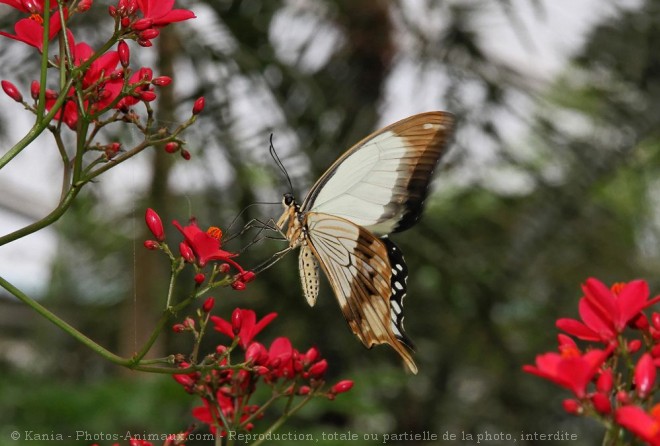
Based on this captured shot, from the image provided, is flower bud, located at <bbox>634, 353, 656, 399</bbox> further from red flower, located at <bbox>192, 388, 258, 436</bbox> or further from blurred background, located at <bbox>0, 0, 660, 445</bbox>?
blurred background, located at <bbox>0, 0, 660, 445</bbox>

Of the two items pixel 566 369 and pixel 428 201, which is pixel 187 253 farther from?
pixel 428 201

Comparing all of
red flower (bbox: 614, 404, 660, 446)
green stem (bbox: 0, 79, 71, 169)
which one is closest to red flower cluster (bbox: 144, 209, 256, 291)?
green stem (bbox: 0, 79, 71, 169)

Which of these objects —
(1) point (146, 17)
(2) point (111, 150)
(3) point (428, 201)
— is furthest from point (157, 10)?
(3) point (428, 201)

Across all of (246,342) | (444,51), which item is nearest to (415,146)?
(246,342)

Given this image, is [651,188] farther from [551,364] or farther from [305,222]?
[551,364]

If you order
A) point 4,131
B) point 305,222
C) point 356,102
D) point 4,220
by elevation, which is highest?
point 305,222

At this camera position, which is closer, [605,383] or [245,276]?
[605,383]

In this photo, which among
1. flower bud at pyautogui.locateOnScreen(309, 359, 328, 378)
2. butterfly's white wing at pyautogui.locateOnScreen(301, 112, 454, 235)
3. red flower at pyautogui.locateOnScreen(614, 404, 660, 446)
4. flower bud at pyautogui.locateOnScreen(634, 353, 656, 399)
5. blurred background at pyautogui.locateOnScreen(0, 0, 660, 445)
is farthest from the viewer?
blurred background at pyautogui.locateOnScreen(0, 0, 660, 445)
